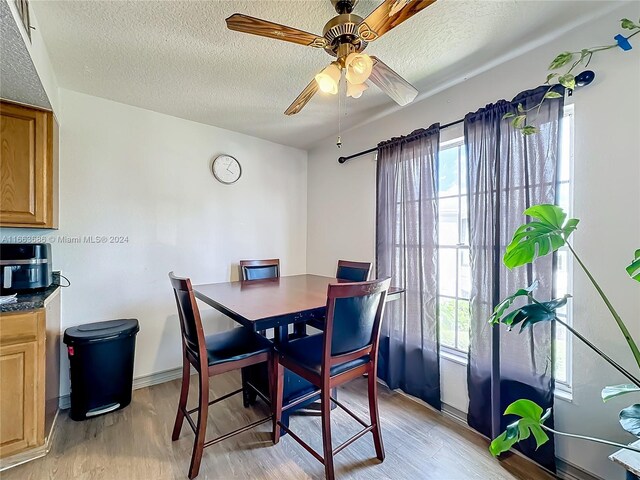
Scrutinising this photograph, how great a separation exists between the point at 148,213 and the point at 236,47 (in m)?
1.64

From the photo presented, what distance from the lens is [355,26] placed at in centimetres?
127

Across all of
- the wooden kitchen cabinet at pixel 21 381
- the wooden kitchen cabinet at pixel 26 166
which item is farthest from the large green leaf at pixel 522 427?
the wooden kitchen cabinet at pixel 26 166

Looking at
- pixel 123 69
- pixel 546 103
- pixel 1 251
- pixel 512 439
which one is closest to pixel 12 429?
pixel 1 251

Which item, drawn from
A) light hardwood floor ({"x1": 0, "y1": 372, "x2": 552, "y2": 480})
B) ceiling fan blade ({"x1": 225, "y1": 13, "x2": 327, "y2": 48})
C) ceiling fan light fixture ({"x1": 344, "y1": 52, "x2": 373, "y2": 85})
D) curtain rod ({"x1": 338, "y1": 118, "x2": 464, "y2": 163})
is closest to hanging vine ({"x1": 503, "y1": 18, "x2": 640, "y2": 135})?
curtain rod ({"x1": 338, "y1": 118, "x2": 464, "y2": 163})

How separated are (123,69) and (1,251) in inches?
55.1

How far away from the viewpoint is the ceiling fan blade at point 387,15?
110cm

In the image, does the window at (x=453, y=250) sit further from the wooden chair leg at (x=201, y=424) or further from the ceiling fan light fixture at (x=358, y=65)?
the wooden chair leg at (x=201, y=424)

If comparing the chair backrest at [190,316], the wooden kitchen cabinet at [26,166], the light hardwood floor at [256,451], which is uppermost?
the wooden kitchen cabinet at [26,166]

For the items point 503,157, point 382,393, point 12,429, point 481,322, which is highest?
point 503,157

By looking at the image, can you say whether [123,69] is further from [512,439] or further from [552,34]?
Result: [512,439]

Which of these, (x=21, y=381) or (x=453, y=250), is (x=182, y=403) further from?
(x=453, y=250)

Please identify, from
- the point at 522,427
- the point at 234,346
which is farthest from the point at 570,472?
the point at 234,346

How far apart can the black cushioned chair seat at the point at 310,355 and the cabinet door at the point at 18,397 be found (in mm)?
1407

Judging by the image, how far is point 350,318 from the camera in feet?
4.98
